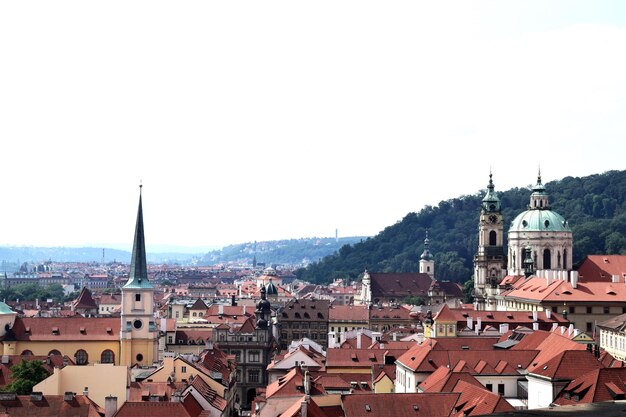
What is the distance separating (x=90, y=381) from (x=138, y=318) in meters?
28.3

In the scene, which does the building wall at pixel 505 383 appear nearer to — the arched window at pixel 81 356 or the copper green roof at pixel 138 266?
the arched window at pixel 81 356

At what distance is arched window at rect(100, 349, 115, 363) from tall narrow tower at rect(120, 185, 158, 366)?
2.17 ft

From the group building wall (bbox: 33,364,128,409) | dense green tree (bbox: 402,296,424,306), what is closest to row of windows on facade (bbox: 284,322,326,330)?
dense green tree (bbox: 402,296,424,306)

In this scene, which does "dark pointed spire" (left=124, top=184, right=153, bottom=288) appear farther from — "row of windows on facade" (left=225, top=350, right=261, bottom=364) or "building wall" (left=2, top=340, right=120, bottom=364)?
"row of windows on facade" (left=225, top=350, right=261, bottom=364)

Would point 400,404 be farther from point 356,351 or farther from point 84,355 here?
point 84,355

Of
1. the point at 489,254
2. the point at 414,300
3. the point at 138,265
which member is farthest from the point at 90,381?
the point at 414,300

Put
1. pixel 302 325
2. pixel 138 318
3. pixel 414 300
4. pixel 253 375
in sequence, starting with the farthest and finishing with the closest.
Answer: pixel 414 300 < pixel 302 325 < pixel 253 375 < pixel 138 318

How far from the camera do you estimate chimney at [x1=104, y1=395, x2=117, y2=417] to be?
5262cm

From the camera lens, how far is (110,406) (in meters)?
53.0

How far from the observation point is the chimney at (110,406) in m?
52.6

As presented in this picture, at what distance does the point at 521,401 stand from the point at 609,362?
6294 millimetres

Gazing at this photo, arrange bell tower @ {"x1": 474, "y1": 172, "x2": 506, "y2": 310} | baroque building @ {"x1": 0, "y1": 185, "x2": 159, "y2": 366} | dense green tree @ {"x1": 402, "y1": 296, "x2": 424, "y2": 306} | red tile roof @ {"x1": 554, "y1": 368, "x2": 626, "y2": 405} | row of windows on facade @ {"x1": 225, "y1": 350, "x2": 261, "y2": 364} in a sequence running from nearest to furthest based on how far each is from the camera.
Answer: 1. red tile roof @ {"x1": 554, "y1": 368, "x2": 626, "y2": 405}
2. baroque building @ {"x1": 0, "y1": 185, "x2": 159, "y2": 366}
3. row of windows on facade @ {"x1": 225, "y1": 350, "x2": 261, "y2": 364}
4. bell tower @ {"x1": 474, "y1": 172, "x2": 506, "y2": 310}
5. dense green tree @ {"x1": 402, "y1": 296, "x2": 424, "y2": 306}

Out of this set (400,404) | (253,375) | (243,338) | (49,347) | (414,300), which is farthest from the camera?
(414,300)

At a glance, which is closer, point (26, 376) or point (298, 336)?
point (26, 376)
